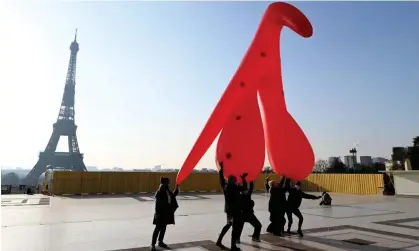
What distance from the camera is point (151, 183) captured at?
2223cm

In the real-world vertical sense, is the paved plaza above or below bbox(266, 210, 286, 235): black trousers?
below

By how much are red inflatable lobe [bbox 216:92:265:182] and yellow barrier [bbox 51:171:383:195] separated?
50.5ft

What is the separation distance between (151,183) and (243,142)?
16310 mm

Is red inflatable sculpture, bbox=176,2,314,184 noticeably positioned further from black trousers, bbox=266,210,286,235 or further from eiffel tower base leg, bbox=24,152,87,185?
eiffel tower base leg, bbox=24,152,87,185

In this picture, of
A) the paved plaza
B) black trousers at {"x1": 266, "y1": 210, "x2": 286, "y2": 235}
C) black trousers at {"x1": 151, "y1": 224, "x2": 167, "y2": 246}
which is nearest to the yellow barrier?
the paved plaza

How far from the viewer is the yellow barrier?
1980cm

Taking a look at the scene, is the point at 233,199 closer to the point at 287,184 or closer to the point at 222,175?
the point at 222,175

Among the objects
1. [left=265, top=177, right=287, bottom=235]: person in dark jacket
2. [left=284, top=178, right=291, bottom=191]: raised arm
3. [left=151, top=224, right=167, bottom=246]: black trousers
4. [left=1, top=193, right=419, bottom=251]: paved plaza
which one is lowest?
[left=1, top=193, right=419, bottom=251]: paved plaza

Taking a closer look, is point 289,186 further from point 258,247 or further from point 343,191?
point 343,191

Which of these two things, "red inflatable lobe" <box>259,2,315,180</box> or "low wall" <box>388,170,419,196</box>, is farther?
"low wall" <box>388,170,419,196</box>

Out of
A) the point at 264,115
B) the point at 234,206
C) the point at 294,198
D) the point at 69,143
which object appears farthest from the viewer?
the point at 69,143

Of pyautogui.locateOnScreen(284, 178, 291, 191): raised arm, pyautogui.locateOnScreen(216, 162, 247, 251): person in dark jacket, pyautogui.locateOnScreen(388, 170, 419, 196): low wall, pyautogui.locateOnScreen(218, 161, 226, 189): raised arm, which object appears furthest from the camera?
pyautogui.locateOnScreen(388, 170, 419, 196): low wall

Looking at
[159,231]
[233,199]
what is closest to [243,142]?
[233,199]

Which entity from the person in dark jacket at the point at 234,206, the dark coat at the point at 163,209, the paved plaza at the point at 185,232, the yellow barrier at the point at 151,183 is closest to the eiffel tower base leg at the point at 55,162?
the yellow barrier at the point at 151,183
